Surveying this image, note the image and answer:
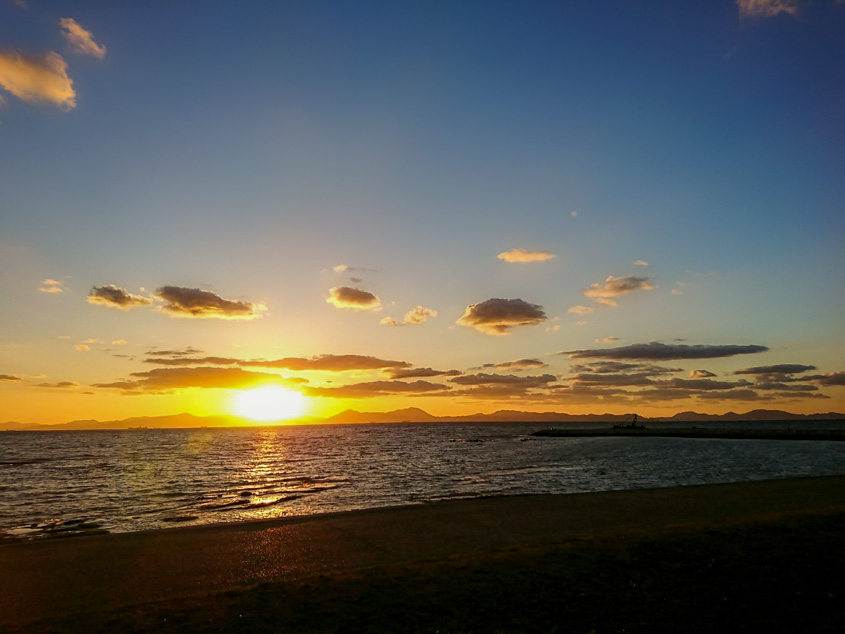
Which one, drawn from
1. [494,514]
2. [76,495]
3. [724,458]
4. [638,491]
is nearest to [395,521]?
[494,514]

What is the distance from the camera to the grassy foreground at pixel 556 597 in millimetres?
10016

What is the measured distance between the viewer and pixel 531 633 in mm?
9484

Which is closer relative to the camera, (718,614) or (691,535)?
(718,614)

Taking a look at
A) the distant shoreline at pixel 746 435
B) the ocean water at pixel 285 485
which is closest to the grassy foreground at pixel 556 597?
the ocean water at pixel 285 485

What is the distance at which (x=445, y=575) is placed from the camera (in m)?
13.3

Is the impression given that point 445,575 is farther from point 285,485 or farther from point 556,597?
point 285,485

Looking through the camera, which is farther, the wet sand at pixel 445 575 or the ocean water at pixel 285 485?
the ocean water at pixel 285 485

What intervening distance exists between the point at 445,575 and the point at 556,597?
3.17 m

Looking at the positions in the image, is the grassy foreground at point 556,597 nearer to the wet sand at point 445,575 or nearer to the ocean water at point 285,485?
the wet sand at point 445,575

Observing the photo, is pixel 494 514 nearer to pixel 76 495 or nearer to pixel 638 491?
pixel 638 491

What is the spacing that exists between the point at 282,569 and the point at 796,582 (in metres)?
13.9

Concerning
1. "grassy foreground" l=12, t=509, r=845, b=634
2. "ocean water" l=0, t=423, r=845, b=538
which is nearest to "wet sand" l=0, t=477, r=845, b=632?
"grassy foreground" l=12, t=509, r=845, b=634

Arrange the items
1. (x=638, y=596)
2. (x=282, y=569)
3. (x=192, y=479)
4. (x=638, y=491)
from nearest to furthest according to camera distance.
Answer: (x=638, y=596) → (x=282, y=569) → (x=638, y=491) → (x=192, y=479)

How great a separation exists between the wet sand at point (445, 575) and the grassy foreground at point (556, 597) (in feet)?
0.17
